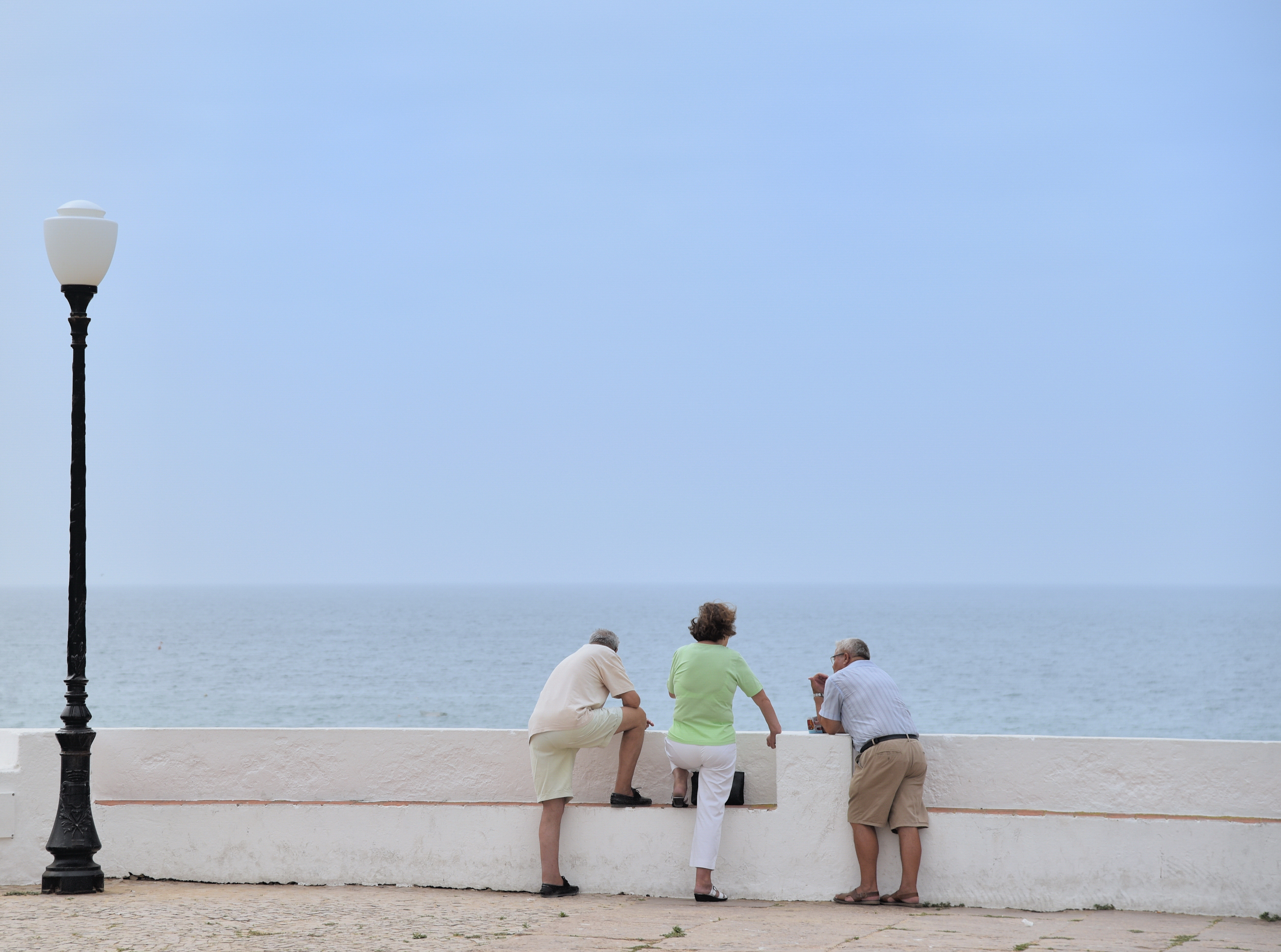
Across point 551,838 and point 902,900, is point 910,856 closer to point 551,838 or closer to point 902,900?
point 902,900

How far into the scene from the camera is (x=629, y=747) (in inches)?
305

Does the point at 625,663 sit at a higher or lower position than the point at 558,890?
lower

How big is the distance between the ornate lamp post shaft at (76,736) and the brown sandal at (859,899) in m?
3.87

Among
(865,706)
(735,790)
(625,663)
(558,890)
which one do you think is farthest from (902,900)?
(625,663)

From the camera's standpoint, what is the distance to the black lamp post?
287 inches

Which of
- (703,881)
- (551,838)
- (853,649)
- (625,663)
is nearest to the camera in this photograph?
(703,881)

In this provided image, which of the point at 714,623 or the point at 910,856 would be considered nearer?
the point at 910,856

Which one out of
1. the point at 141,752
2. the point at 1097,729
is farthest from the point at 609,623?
the point at 141,752

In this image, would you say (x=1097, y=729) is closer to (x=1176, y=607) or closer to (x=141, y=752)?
(x=141, y=752)

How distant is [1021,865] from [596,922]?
2255 millimetres

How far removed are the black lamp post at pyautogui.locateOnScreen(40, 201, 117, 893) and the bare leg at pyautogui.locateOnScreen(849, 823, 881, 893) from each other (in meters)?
3.96

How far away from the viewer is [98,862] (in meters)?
7.86

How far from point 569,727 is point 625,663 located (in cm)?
6626

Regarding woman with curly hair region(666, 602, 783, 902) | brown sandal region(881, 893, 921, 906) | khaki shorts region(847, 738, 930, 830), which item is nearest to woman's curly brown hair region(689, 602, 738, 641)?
woman with curly hair region(666, 602, 783, 902)
